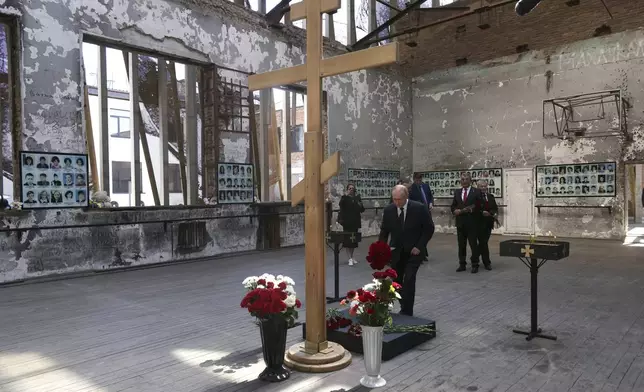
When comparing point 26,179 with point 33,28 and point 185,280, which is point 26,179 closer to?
point 33,28

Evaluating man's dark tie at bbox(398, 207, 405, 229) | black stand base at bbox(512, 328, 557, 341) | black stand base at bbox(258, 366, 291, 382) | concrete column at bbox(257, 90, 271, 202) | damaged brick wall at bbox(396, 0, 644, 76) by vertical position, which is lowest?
black stand base at bbox(512, 328, 557, 341)

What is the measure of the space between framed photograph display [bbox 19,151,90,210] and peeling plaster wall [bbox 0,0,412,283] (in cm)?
14

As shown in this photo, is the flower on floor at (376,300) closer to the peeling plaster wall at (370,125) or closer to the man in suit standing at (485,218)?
the man in suit standing at (485,218)

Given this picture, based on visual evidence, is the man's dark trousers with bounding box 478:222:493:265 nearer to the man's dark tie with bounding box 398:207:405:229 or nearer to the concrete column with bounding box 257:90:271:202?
the man's dark tie with bounding box 398:207:405:229

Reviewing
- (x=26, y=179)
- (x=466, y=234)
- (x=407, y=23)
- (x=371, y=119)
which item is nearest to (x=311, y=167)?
(x=466, y=234)

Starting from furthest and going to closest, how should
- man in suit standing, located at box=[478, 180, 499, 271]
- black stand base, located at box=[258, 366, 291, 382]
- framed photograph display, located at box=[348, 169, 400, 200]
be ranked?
framed photograph display, located at box=[348, 169, 400, 200], man in suit standing, located at box=[478, 180, 499, 271], black stand base, located at box=[258, 366, 291, 382]

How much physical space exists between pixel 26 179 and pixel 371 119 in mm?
9894

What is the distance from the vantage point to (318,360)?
3.88 m

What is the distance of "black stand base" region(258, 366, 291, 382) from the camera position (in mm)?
3688

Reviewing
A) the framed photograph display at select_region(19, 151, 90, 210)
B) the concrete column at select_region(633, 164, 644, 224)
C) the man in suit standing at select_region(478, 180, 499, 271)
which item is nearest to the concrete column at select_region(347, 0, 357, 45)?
the man in suit standing at select_region(478, 180, 499, 271)

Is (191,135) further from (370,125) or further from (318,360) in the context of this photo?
(318,360)

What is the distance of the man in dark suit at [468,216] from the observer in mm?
8539

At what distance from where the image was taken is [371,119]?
595 inches

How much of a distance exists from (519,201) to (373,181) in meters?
4.47
